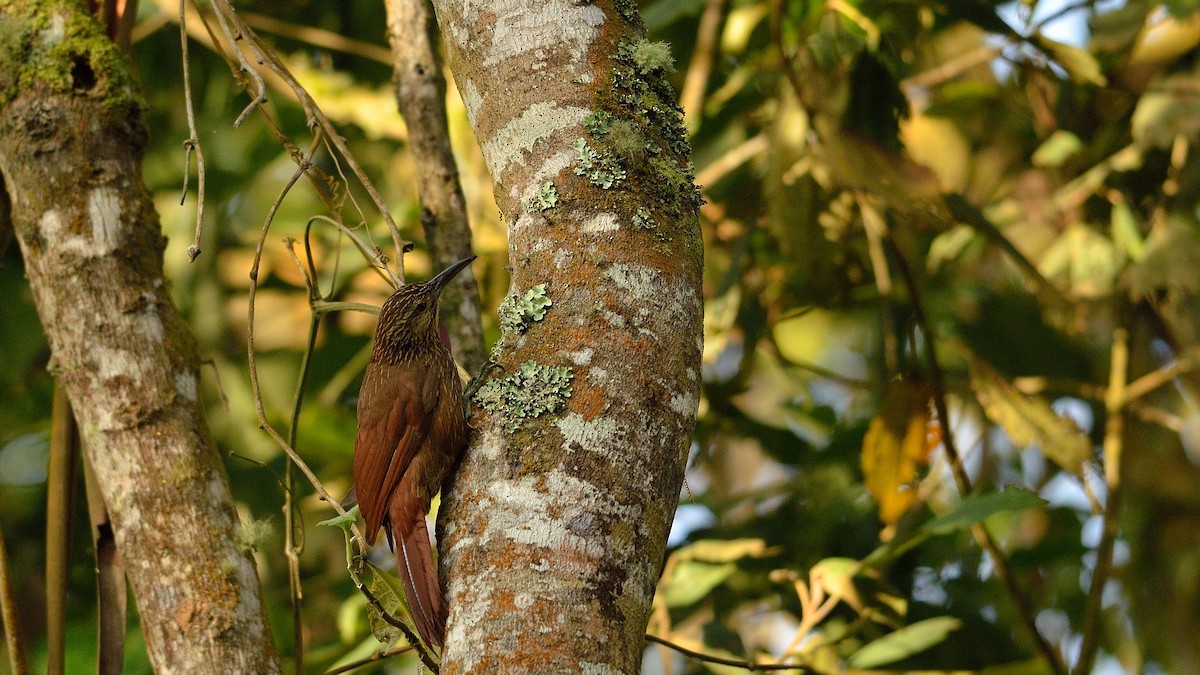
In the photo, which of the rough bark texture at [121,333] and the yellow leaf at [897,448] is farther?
the yellow leaf at [897,448]

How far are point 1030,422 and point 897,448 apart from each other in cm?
41

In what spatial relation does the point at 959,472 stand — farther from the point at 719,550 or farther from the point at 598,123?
the point at 598,123

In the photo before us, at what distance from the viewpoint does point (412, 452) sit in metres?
1.86

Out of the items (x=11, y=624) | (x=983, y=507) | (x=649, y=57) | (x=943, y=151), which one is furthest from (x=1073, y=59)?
(x=11, y=624)

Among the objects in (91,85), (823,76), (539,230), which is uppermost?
(823,76)

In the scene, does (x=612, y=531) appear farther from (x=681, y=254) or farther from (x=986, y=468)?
(x=986, y=468)

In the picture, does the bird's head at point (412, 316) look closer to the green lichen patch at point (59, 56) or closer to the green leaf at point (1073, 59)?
the green lichen patch at point (59, 56)

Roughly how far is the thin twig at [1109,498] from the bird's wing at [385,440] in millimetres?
2249

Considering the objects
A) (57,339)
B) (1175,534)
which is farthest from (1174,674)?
(57,339)

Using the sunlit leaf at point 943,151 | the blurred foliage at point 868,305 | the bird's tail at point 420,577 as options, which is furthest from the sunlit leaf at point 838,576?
the sunlit leaf at point 943,151

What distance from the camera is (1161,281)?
3.40 m

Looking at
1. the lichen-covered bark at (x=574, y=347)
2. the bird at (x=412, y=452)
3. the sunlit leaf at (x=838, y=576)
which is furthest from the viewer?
the sunlit leaf at (x=838, y=576)

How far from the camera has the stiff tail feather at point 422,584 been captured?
5.25 ft

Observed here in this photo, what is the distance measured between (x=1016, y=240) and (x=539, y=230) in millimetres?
3219
